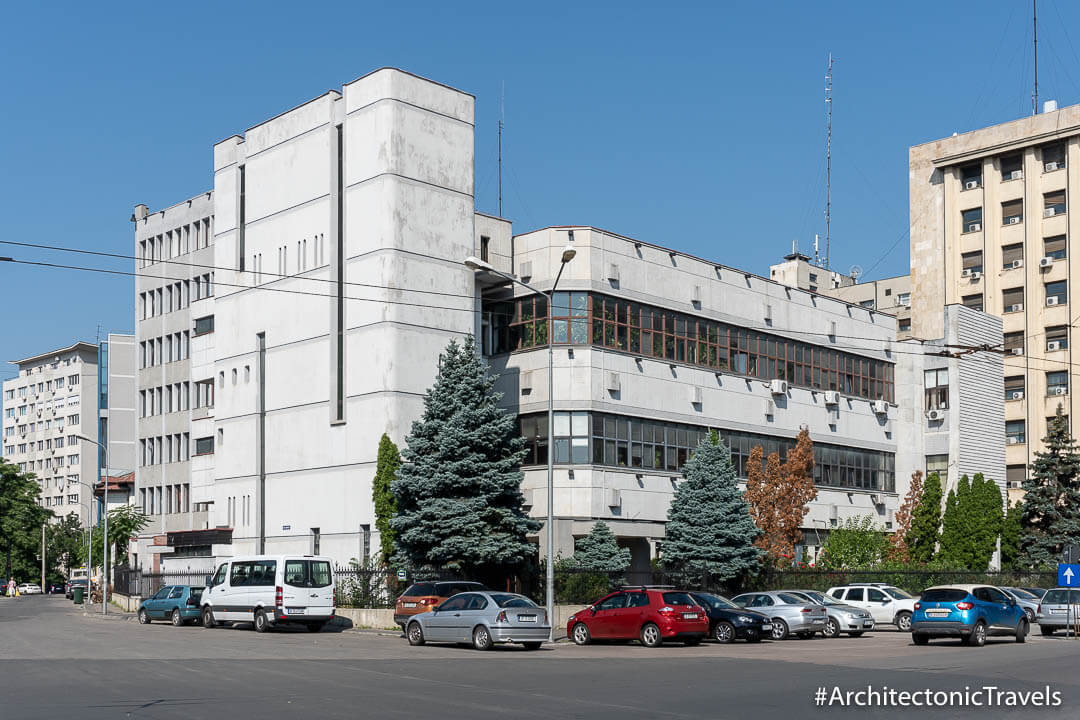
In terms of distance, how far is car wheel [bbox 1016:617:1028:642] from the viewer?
3172 centimetres

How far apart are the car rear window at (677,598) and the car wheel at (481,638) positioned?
4749 mm

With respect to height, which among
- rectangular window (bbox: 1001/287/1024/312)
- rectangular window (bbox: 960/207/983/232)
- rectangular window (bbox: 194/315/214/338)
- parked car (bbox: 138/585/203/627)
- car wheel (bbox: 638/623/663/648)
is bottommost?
A: parked car (bbox: 138/585/203/627)

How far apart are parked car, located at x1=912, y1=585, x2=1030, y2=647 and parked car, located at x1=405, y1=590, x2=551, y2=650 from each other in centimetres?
965

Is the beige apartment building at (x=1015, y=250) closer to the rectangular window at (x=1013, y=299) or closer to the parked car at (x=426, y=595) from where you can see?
the rectangular window at (x=1013, y=299)

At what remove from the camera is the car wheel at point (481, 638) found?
94.5 feet

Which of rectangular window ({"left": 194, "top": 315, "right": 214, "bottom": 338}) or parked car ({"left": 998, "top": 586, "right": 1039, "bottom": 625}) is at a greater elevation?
rectangular window ({"left": 194, "top": 315, "right": 214, "bottom": 338})

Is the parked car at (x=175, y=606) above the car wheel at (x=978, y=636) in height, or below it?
below

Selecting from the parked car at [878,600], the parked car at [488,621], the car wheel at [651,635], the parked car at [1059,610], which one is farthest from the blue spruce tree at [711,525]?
the parked car at [488,621]

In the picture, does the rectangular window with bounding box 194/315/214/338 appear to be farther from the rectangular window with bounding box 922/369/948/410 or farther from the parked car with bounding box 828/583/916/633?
the rectangular window with bounding box 922/369/948/410

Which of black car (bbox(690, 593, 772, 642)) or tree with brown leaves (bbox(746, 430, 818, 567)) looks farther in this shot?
tree with brown leaves (bbox(746, 430, 818, 567))

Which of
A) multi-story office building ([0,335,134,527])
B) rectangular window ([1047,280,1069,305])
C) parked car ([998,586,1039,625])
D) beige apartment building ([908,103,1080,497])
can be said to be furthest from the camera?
multi-story office building ([0,335,134,527])

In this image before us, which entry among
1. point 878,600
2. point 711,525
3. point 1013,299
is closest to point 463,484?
point 711,525

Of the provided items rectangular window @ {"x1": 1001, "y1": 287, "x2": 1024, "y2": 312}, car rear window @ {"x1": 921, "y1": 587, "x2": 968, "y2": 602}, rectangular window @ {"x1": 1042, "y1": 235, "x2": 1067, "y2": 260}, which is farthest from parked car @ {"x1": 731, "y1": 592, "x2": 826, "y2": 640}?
rectangular window @ {"x1": 1042, "y1": 235, "x2": 1067, "y2": 260}

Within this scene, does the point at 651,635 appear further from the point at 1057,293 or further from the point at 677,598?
the point at 1057,293
